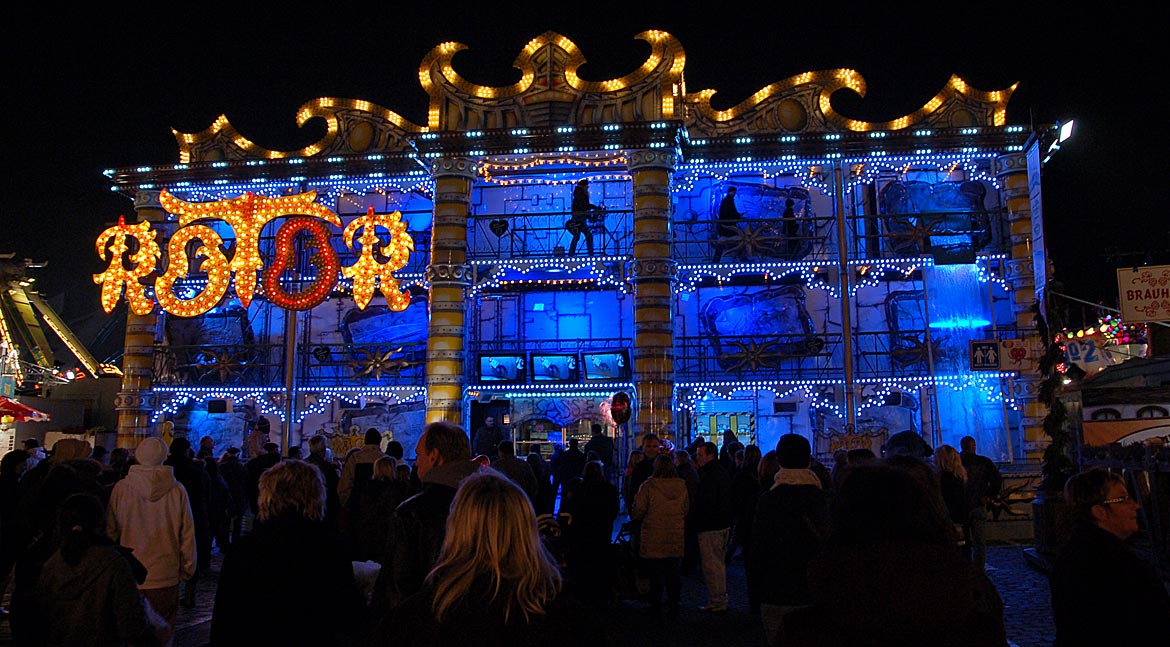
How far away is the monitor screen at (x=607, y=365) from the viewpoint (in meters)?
24.2

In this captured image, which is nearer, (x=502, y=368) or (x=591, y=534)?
(x=591, y=534)

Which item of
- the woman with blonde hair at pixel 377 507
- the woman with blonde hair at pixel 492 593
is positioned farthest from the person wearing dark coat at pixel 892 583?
the woman with blonde hair at pixel 377 507

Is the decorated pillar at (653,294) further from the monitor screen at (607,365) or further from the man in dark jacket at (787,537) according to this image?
the man in dark jacket at (787,537)

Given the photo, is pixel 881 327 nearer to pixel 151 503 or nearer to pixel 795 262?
pixel 795 262

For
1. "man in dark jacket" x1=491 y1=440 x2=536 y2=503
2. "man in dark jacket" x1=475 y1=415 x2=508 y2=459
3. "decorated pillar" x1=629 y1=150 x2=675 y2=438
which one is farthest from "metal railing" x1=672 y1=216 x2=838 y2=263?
"man in dark jacket" x1=491 y1=440 x2=536 y2=503

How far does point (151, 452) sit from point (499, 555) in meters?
5.96

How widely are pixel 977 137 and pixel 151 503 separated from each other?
21936mm

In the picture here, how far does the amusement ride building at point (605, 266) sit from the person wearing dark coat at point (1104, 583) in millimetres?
16923

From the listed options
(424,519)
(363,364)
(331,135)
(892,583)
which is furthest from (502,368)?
(892,583)

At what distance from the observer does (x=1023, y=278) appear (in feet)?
75.6

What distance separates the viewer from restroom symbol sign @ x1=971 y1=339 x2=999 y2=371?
815 inches

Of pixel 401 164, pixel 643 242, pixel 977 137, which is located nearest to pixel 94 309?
pixel 401 164

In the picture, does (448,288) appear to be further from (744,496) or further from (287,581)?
(287,581)

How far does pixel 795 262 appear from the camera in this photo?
24.3 metres
